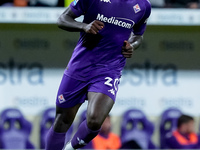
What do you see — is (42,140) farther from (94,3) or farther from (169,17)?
(94,3)

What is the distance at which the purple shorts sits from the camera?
15.2 feet

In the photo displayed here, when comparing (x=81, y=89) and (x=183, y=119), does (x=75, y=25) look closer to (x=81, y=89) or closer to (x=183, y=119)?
(x=81, y=89)

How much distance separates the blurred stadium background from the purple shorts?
113 inches

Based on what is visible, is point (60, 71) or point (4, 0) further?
point (60, 71)

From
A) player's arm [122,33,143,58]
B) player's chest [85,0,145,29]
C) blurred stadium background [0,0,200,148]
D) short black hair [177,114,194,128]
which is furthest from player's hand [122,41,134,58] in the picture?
short black hair [177,114,194,128]

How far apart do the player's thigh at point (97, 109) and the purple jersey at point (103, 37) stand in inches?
7.5

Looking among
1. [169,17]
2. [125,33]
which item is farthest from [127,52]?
[169,17]

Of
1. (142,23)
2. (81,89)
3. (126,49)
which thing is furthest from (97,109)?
(142,23)

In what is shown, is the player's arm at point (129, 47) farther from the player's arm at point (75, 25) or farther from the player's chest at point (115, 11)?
the player's arm at point (75, 25)

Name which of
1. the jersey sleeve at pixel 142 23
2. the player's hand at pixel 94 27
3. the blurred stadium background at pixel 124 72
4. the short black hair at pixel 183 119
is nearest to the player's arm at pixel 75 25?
the player's hand at pixel 94 27

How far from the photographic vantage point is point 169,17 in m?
7.17

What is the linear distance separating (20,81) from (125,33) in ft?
10.5

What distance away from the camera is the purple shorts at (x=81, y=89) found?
15.2 feet

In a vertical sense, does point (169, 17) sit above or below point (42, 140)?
above
